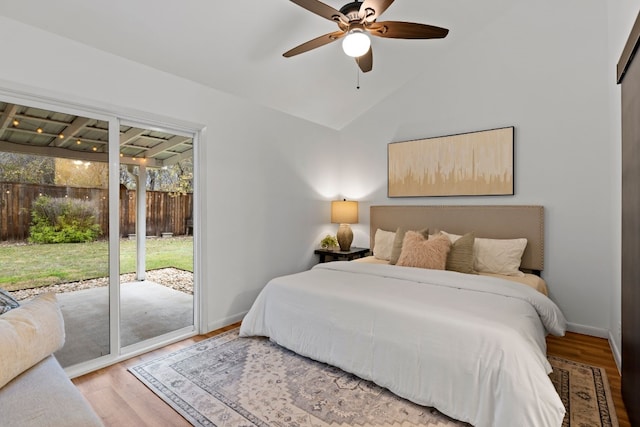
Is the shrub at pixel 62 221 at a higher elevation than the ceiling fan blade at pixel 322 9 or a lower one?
lower

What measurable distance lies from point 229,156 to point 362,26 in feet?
5.93

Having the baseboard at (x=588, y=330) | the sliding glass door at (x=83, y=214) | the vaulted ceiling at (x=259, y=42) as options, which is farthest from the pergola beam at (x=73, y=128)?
the baseboard at (x=588, y=330)

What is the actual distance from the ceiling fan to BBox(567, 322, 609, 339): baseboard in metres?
3.02

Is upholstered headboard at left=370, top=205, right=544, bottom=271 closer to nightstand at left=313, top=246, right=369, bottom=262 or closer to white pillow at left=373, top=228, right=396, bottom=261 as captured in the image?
white pillow at left=373, top=228, right=396, bottom=261

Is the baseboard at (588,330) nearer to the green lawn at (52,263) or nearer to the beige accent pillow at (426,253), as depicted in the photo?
the beige accent pillow at (426,253)

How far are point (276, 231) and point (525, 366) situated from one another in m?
2.86

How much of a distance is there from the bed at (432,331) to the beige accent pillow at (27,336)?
5.21 feet

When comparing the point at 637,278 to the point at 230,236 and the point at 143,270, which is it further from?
the point at 143,270

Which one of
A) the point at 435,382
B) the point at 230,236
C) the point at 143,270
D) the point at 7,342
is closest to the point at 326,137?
the point at 230,236

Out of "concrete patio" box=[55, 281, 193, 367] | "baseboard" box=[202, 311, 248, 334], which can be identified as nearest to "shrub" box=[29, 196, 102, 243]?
"concrete patio" box=[55, 281, 193, 367]

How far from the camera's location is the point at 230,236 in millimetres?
3436

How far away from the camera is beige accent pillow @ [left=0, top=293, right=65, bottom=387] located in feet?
3.74

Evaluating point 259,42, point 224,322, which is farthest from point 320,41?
point 224,322

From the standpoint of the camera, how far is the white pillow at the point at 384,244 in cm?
392
